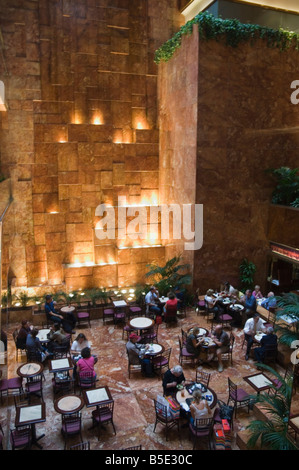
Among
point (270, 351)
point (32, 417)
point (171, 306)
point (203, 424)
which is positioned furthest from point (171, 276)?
point (32, 417)

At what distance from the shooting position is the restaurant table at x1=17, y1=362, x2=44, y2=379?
7.27 meters

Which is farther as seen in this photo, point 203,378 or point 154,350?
point 154,350

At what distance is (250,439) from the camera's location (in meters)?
5.75

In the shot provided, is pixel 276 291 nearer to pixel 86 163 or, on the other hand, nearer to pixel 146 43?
pixel 86 163

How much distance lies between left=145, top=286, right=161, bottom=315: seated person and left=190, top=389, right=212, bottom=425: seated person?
15.6ft

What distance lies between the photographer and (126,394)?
7.63 meters

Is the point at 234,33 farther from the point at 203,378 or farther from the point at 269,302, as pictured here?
the point at 203,378

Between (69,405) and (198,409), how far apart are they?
217cm

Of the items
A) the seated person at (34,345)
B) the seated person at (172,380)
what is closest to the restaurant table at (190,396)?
the seated person at (172,380)

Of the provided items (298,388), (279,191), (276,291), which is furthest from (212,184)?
(298,388)

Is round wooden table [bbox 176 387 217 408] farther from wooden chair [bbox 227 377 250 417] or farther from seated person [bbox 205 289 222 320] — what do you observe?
seated person [bbox 205 289 222 320]

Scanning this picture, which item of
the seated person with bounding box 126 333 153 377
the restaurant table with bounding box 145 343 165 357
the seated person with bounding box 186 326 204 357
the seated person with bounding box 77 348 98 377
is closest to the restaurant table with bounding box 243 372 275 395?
the seated person with bounding box 186 326 204 357

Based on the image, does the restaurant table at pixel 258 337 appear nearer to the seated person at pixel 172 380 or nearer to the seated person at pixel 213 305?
the seated person at pixel 213 305
